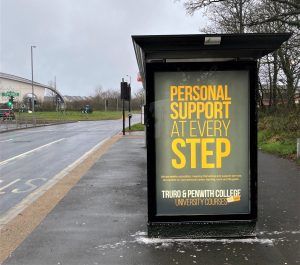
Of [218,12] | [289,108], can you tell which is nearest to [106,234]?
[289,108]

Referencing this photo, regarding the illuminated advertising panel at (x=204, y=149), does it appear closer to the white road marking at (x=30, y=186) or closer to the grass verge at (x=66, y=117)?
the white road marking at (x=30, y=186)

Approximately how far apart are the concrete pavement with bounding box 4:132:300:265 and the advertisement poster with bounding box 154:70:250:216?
18.9 inches

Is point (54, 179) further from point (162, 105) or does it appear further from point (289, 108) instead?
point (289, 108)

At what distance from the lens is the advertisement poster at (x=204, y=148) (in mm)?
5586

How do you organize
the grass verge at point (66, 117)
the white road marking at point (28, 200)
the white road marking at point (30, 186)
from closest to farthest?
the white road marking at point (28, 200) < the white road marking at point (30, 186) < the grass verge at point (66, 117)

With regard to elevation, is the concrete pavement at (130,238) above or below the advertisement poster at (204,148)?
below

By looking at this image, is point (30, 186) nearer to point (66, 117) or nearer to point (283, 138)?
point (283, 138)

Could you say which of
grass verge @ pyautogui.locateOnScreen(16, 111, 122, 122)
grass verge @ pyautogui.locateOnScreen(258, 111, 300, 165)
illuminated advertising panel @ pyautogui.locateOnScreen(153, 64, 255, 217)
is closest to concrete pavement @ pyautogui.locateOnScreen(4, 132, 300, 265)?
illuminated advertising panel @ pyautogui.locateOnScreen(153, 64, 255, 217)

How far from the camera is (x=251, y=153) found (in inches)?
221

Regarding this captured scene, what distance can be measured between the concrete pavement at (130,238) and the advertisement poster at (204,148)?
0.48 metres

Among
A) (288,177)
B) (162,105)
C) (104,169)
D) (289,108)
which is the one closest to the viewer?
(162,105)

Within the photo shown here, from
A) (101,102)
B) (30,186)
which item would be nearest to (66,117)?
(101,102)

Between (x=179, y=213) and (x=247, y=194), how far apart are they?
2.83ft

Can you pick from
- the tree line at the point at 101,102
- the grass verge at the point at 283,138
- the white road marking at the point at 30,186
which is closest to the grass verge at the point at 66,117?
the tree line at the point at 101,102
